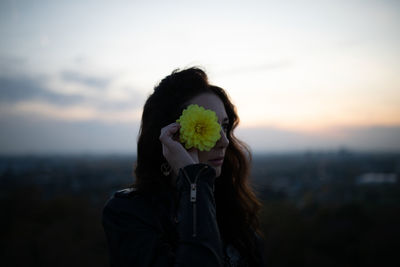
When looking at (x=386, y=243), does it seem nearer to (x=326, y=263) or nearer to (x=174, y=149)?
(x=326, y=263)

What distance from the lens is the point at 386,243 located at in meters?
8.30

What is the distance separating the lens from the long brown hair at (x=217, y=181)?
2.48 metres

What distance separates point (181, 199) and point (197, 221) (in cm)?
21

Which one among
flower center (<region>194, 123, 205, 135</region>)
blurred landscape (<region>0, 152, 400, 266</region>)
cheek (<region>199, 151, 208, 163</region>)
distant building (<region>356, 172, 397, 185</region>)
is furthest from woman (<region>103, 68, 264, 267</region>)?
distant building (<region>356, 172, 397, 185</region>)

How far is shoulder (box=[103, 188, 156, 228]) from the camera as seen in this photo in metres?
1.90

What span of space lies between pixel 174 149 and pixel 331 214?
38.3ft

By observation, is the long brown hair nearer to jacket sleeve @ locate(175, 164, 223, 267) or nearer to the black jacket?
the black jacket

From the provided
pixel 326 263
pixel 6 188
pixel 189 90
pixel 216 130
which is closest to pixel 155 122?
pixel 189 90

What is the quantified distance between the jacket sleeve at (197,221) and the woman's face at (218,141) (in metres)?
0.52

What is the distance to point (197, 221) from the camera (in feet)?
5.46

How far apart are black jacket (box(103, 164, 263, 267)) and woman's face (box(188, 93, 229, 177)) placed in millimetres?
525

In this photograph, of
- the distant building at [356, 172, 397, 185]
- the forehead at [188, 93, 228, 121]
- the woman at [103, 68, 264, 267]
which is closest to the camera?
the woman at [103, 68, 264, 267]

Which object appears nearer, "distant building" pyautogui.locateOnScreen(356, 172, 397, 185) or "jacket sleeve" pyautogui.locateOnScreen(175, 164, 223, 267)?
"jacket sleeve" pyautogui.locateOnScreen(175, 164, 223, 267)

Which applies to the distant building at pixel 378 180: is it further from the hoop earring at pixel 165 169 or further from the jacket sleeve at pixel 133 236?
the jacket sleeve at pixel 133 236
